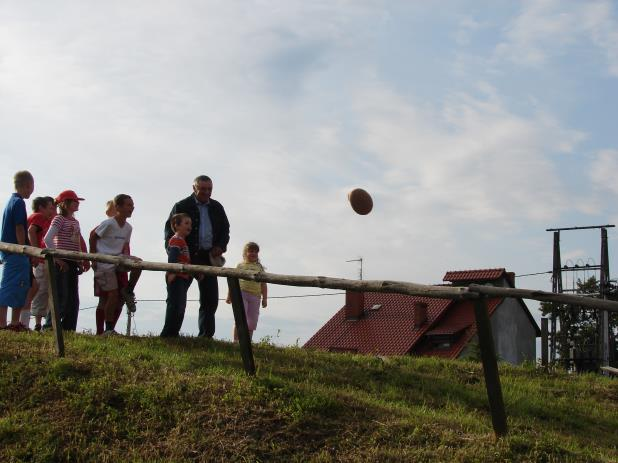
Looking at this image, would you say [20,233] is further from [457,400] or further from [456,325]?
[456,325]

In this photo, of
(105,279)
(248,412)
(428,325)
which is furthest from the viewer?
(428,325)

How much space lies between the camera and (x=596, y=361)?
25062mm

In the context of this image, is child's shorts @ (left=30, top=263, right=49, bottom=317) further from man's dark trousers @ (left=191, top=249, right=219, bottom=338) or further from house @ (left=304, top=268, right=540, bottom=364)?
house @ (left=304, top=268, right=540, bottom=364)

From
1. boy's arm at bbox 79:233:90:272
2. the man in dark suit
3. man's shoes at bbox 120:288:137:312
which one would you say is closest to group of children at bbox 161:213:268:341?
the man in dark suit

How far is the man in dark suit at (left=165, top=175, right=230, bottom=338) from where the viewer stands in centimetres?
1077

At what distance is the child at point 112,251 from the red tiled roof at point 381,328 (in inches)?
912

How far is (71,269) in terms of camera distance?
10.6 metres

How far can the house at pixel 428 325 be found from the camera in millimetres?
33438

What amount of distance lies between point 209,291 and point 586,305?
5.44 m

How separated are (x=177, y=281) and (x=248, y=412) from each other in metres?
3.42

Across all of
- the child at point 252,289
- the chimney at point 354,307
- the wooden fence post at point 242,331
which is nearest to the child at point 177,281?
the child at point 252,289

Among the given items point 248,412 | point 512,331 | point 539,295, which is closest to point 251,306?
point 248,412

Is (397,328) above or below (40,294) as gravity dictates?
above

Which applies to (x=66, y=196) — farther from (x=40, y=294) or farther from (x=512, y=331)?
(x=512, y=331)
